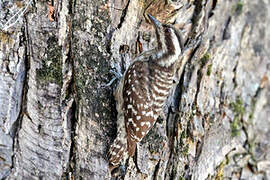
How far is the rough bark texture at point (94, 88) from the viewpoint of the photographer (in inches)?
132

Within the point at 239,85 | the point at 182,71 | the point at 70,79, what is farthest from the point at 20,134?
the point at 239,85

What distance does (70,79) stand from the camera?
346 centimetres

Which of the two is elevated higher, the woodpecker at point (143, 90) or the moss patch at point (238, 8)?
the moss patch at point (238, 8)

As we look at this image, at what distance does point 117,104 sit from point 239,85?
106 inches

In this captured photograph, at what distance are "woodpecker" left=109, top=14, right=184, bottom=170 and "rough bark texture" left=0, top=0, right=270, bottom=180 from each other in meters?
0.14

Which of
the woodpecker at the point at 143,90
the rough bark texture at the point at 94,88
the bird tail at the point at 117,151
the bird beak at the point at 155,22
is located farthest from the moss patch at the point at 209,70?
the bird tail at the point at 117,151

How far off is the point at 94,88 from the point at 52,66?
50cm

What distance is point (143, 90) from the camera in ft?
11.6

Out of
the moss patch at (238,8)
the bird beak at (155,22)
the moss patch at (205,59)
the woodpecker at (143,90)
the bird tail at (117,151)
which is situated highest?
the moss patch at (238,8)

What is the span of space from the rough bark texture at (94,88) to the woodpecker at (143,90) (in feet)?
0.45

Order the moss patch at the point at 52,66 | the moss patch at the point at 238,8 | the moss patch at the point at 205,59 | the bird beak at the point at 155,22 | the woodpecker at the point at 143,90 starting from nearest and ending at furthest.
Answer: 1. the moss patch at the point at 52,66
2. the woodpecker at the point at 143,90
3. the bird beak at the point at 155,22
4. the moss patch at the point at 205,59
5. the moss patch at the point at 238,8

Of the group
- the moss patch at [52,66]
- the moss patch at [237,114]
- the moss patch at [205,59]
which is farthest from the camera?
the moss patch at [237,114]

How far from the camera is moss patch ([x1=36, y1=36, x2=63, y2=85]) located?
3.31m

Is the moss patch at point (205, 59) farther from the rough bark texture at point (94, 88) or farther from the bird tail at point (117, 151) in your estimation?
the bird tail at point (117, 151)
